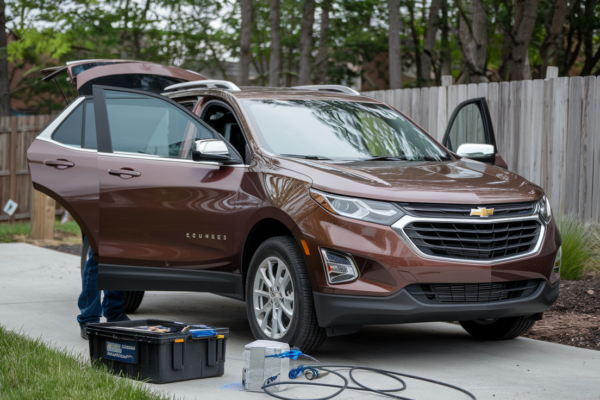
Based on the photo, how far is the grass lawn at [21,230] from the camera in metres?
14.3

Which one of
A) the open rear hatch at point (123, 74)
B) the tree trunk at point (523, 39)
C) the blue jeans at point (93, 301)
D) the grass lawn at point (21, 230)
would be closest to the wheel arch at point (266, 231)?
the blue jeans at point (93, 301)

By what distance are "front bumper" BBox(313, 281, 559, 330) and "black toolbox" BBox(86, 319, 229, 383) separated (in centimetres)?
70

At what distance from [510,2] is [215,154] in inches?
840

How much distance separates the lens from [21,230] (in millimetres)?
15000

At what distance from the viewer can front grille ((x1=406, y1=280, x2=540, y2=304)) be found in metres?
5.04

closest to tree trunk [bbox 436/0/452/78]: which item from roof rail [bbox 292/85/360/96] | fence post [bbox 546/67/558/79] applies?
fence post [bbox 546/67/558/79]

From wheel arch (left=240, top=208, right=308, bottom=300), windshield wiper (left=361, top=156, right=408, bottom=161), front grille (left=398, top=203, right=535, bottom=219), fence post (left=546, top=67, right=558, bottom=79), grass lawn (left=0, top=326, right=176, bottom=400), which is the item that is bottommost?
grass lawn (left=0, top=326, right=176, bottom=400)

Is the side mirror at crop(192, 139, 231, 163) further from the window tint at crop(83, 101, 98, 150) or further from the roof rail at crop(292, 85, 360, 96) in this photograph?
the roof rail at crop(292, 85, 360, 96)

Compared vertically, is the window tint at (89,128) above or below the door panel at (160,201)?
above

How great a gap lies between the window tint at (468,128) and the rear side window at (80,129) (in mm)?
5586

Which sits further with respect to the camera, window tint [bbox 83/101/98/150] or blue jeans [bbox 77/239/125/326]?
window tint [bbox 83/101/98/150]

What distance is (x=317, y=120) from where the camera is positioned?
6.36 m

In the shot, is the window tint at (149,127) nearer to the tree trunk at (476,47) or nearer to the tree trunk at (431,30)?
the tree trunk at (476,47)

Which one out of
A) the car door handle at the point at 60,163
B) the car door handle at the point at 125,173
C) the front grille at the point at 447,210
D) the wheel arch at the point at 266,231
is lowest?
the wheel arch at the point at 266,231
